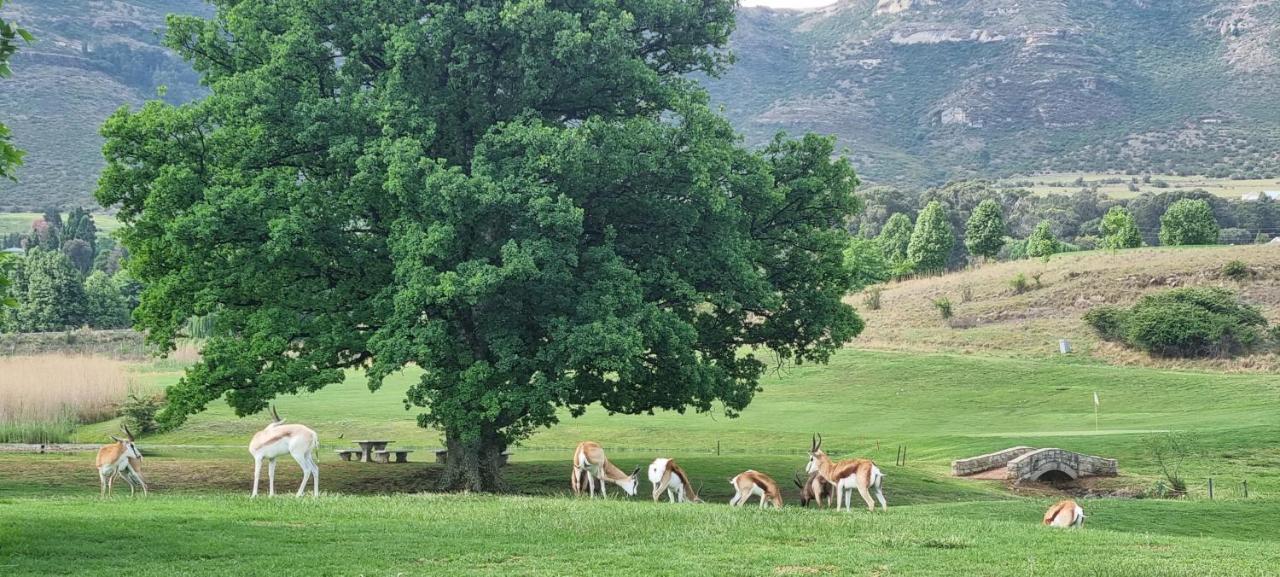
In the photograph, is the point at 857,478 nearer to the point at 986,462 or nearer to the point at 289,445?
the point at 289,445

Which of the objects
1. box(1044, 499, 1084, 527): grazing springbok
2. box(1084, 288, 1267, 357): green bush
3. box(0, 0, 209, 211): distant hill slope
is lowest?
box(1044, 499, 1084, 527): grazing springbok

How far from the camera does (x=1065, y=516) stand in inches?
779

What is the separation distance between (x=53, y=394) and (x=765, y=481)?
28.7 metres

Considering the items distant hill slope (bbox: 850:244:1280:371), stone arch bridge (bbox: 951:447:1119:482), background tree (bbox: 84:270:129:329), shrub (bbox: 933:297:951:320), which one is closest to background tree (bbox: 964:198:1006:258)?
distant hill slope (bbox: 850:244:1280:371)

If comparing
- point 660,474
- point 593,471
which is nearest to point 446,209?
point 593,471

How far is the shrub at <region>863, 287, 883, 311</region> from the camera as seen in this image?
7700cm

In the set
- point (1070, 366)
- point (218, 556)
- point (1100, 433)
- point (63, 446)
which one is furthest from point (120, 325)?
point (218, 556)

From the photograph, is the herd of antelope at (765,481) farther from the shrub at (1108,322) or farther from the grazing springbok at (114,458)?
the shrub at (1108,322)

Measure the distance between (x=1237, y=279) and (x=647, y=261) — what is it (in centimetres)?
5062

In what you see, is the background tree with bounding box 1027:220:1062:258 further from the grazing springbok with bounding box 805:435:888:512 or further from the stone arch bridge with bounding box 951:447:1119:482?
the grazing springbok with bounding box 805:435:888:512

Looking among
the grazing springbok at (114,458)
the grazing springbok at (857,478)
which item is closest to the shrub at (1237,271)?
the grazing springbok at (857,478)

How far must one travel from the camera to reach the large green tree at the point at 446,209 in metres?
25.7

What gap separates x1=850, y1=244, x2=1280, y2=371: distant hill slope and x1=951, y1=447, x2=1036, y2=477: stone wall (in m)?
25.4

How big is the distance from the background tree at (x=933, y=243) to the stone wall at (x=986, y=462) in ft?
202
